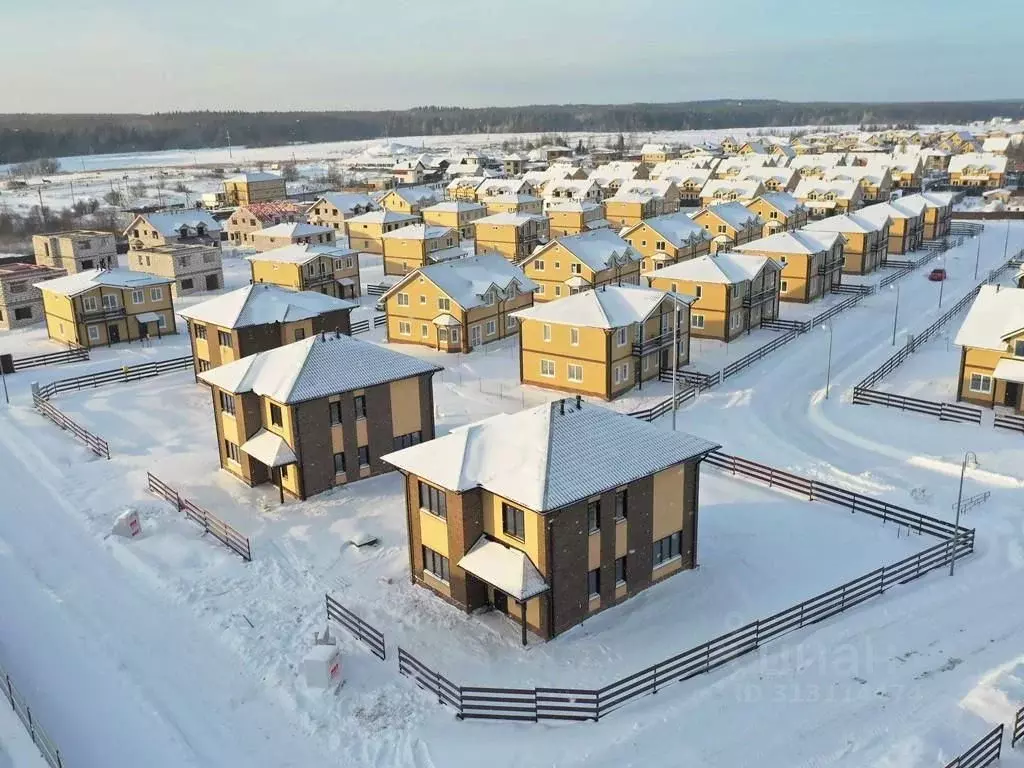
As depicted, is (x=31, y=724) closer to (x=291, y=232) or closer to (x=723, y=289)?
(x=723, y=289)

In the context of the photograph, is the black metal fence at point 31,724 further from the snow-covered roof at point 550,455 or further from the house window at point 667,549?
the house window at point 667,549

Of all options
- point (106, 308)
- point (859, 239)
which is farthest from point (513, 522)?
point (859, 239)

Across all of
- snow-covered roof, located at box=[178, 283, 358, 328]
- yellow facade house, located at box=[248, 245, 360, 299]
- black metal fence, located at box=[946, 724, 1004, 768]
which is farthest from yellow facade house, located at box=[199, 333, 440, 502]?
yellow facade house, located at box=[248, 245, 360, 299]

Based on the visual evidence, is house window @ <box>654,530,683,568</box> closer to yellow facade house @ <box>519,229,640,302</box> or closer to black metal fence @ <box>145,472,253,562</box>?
black metal fence @ <box>145,472,253,562</box>

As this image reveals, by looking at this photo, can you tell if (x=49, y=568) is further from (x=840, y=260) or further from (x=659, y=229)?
(x=840, y=260)

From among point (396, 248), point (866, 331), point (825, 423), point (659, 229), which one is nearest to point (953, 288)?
point (866, 331)

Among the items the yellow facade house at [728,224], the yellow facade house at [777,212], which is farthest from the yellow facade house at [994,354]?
the yellow facade house at [777,212]

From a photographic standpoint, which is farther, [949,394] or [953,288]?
Result: [953,288]
